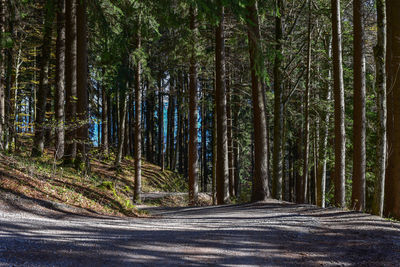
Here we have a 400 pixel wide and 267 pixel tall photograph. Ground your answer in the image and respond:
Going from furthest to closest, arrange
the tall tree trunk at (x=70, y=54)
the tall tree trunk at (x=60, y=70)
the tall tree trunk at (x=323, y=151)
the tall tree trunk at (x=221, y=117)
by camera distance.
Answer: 1. the tall tree trunk at (x=323, y=151)
2. the tall tree trunk at (x=60, y=70)
3. the tall tree trunk at (x=221, y=117)
4. the tall tree trunk at (x=70, y=54)

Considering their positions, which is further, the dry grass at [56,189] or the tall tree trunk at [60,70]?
the tall tree trunk at [60,70]

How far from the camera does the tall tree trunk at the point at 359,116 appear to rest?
10.3m

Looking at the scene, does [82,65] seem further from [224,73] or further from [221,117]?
[221,117]

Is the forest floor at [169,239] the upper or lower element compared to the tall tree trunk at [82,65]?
lower

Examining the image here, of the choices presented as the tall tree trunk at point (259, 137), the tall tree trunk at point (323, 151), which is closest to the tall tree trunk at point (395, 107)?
the tall tree trunk at point (259, 137)

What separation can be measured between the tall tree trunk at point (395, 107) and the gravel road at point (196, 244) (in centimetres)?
256

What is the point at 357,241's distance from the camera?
5273 mm

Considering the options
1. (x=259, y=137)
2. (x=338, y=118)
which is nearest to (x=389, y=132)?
(x=338, y=118)

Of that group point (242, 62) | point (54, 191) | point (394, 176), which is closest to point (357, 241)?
point (394, 176)

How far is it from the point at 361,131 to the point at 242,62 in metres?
9.94

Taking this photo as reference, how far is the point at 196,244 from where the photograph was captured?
15.9 ft

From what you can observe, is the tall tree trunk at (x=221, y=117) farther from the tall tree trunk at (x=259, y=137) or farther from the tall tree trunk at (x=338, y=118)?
the tall tree trunk at (x=338, y=118)

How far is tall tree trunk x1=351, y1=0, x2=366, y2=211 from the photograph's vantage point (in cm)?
1032

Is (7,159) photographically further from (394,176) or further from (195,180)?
(394,176)
